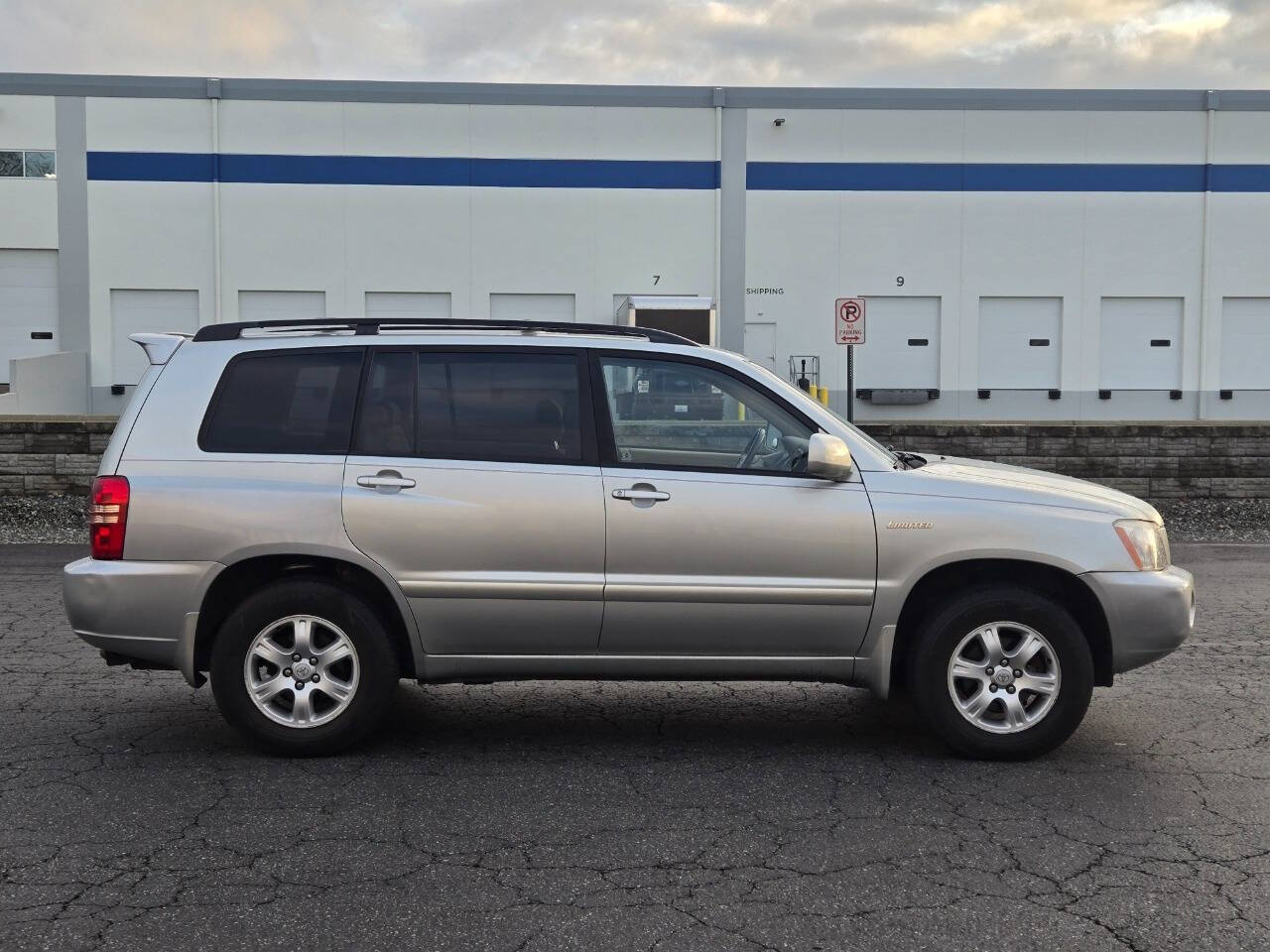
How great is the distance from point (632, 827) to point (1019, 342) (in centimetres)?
2465

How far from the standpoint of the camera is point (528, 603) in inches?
210

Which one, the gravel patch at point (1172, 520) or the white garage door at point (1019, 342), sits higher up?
the white garage door at point (1019, 342)

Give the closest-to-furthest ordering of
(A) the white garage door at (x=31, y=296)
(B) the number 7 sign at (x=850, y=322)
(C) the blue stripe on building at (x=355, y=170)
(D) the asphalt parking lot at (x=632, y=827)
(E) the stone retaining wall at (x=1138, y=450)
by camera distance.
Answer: (D) the asphalt parking lot at (x=632, y=827)
(E) the stone retaining wall at (x=1138, y=450)
(B) the number 7 sign at (x=850, y=322)
(C) the blue stripe on building at (x=355, y=170)
(A) the white garage door at (x=31, y=296)

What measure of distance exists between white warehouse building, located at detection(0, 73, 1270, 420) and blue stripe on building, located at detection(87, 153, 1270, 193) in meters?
0.05

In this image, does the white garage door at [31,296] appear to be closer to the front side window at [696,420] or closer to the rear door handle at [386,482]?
the rear door handle at [386,482]

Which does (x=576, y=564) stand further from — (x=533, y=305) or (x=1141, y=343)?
(x=1141, y=343)

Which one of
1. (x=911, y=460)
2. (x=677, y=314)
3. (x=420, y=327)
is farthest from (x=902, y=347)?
(x=420, y=327)

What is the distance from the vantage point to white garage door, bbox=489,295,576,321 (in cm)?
2675

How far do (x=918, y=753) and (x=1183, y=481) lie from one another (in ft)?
32.8

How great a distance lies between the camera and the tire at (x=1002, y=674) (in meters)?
5.36

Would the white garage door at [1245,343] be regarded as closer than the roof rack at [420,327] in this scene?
No

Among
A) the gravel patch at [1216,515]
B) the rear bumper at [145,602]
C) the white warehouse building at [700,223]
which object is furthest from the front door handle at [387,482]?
the white warehouse building at [700,223]

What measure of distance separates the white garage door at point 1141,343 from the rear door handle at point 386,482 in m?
24.8

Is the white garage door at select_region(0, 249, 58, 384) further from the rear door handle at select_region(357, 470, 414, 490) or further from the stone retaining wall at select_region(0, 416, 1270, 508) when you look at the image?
the rear door handle at select_region(357, 470, 414, 490)
